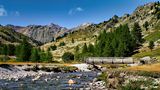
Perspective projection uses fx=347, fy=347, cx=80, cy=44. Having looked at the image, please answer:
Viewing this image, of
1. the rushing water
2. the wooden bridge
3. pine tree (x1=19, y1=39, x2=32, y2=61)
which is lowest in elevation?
the rushing water

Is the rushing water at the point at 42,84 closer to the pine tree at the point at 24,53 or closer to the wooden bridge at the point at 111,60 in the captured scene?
the wooden bridge at the point at 111,60

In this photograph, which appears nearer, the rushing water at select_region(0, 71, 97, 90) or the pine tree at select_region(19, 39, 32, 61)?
the rushing water at select_region(0, 71, 97, 90)

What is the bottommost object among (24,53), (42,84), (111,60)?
(42,84)

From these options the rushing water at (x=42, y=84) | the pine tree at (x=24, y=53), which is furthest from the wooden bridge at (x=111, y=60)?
the rushing water at (x=42, y=84)

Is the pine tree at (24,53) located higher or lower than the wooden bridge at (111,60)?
higher

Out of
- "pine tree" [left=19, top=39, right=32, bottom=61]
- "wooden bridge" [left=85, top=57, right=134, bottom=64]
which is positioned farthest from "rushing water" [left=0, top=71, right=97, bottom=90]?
"pine tree" [left=19, top=39, right=32, bottom=61]

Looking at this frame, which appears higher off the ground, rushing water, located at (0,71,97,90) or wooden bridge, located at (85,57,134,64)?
wooden bridge, located at (85,57,134,64)

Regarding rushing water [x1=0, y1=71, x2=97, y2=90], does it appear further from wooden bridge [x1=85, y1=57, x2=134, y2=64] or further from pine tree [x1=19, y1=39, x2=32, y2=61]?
pine tree [x1=19, y1=39, x2=32, y2=61]

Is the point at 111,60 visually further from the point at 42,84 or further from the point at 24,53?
the point at 42,84

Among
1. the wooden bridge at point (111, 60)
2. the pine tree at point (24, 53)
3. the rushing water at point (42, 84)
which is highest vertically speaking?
the pine tree at point (24, 53)

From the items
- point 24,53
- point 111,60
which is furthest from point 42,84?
point 24,53

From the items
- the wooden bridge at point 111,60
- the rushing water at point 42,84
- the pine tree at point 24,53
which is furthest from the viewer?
the pine tree at point 24,53

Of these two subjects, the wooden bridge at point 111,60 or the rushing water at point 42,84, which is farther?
the wooden bridge at point 111,60

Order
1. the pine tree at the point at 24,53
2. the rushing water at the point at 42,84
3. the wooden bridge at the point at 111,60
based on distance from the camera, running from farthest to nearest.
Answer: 1. the pine tree at the point at 24,53
2. the wooden bridge at the point at 111,60
3. the rushing water at the point at 42,84
